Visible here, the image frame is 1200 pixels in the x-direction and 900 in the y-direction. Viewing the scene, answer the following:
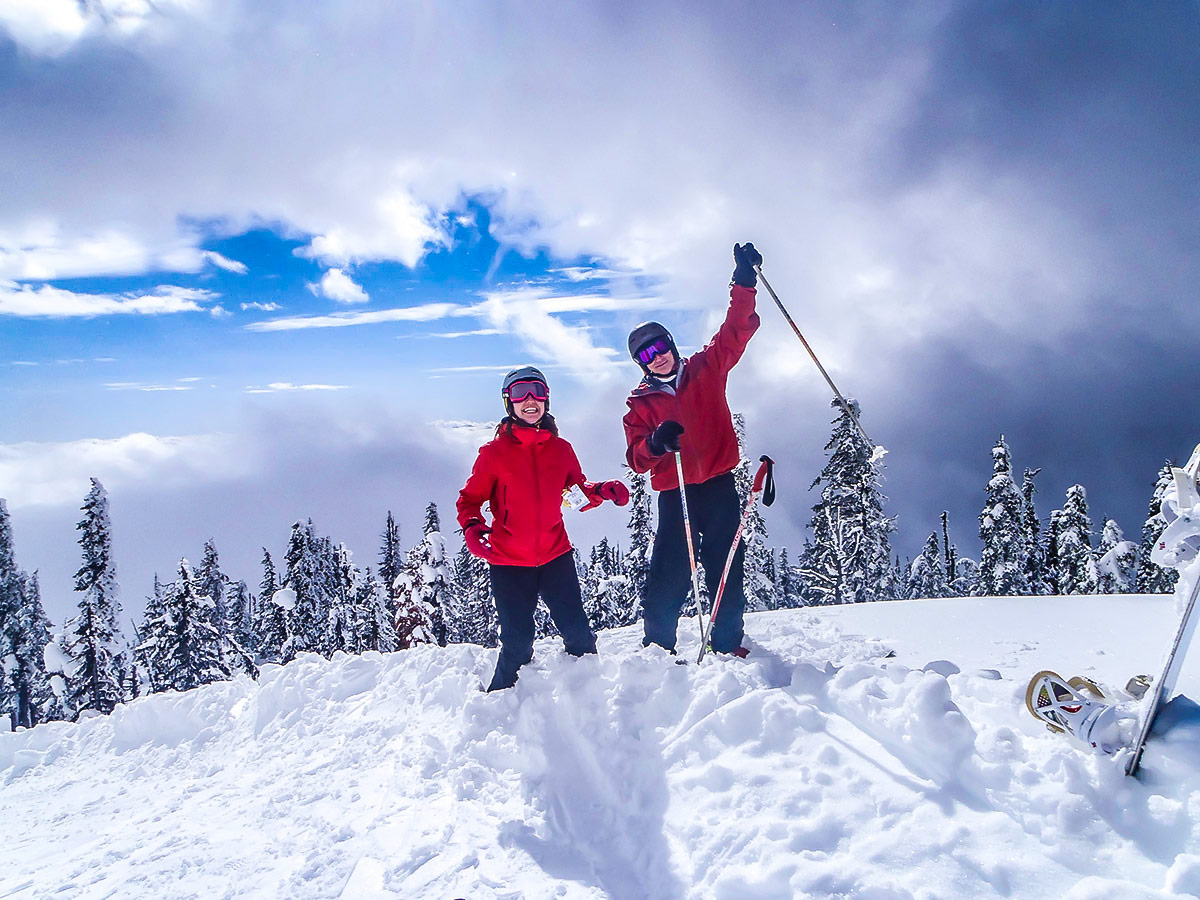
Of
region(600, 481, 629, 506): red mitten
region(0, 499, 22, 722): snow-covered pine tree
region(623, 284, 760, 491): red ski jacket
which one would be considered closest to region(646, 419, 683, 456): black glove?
region(623, 284, 760, 491): red ski jacket

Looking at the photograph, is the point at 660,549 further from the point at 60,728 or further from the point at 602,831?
the point at 60,728

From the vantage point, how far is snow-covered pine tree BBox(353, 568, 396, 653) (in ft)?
85.2

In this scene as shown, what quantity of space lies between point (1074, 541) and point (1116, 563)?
362 cm

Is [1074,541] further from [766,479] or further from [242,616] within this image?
[242,616]

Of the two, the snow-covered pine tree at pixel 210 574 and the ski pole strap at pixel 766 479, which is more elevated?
the ski pole strap at pixel 766 479

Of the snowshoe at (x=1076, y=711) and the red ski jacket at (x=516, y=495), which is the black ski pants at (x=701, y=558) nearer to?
the red ski jacket at (x=516, y=495)

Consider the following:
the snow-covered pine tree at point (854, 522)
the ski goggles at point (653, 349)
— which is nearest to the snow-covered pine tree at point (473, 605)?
the snow-covered pine tree at point (854, 522)

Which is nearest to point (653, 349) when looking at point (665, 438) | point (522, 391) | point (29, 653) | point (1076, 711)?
point (665, 438)

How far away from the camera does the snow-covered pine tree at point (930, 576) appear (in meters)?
40.4

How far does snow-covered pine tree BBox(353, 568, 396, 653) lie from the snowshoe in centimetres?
2567

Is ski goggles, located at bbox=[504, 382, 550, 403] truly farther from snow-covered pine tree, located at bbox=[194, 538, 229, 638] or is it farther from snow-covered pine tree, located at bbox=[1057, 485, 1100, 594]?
snow-covered pine tree, located at bbox=[194, 538, 229, 638]

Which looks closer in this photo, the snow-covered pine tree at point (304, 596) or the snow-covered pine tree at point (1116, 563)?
the snow-covered pine tree at point (1116, 563)

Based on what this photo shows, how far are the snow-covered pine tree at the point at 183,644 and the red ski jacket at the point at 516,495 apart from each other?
24898mm

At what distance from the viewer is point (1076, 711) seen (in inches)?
118
